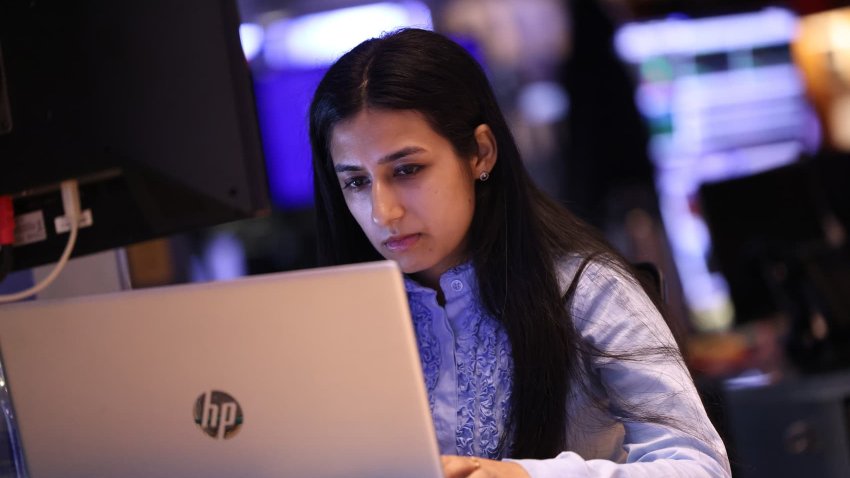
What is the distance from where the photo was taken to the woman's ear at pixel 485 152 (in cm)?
158

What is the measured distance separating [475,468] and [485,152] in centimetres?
59

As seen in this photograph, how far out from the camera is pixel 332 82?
156 centimetres

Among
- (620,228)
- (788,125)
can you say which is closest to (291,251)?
(620,228)

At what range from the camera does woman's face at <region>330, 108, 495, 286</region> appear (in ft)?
4.80

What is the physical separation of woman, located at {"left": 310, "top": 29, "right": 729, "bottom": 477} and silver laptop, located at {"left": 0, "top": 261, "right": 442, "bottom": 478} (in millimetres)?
414

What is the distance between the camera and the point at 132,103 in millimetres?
1354

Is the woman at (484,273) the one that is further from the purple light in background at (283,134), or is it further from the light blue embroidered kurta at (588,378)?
the purple light in background at (283,134)

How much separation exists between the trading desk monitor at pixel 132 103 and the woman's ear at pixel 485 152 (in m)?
0.36

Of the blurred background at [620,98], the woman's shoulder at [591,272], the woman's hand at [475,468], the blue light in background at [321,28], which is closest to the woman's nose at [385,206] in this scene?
the woman's shoulder at [591,272]

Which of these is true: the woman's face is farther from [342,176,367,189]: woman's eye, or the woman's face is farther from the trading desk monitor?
the trading desk monitor

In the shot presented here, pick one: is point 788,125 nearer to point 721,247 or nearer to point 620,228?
point 620,228

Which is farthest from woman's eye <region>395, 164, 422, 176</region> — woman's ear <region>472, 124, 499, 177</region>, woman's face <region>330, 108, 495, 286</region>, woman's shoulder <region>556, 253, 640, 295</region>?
woman's shoulder <region>556, 253, 640, 295</region>

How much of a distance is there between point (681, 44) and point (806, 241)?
224 cm

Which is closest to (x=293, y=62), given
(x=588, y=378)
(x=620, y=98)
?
(x=620, y=98)
